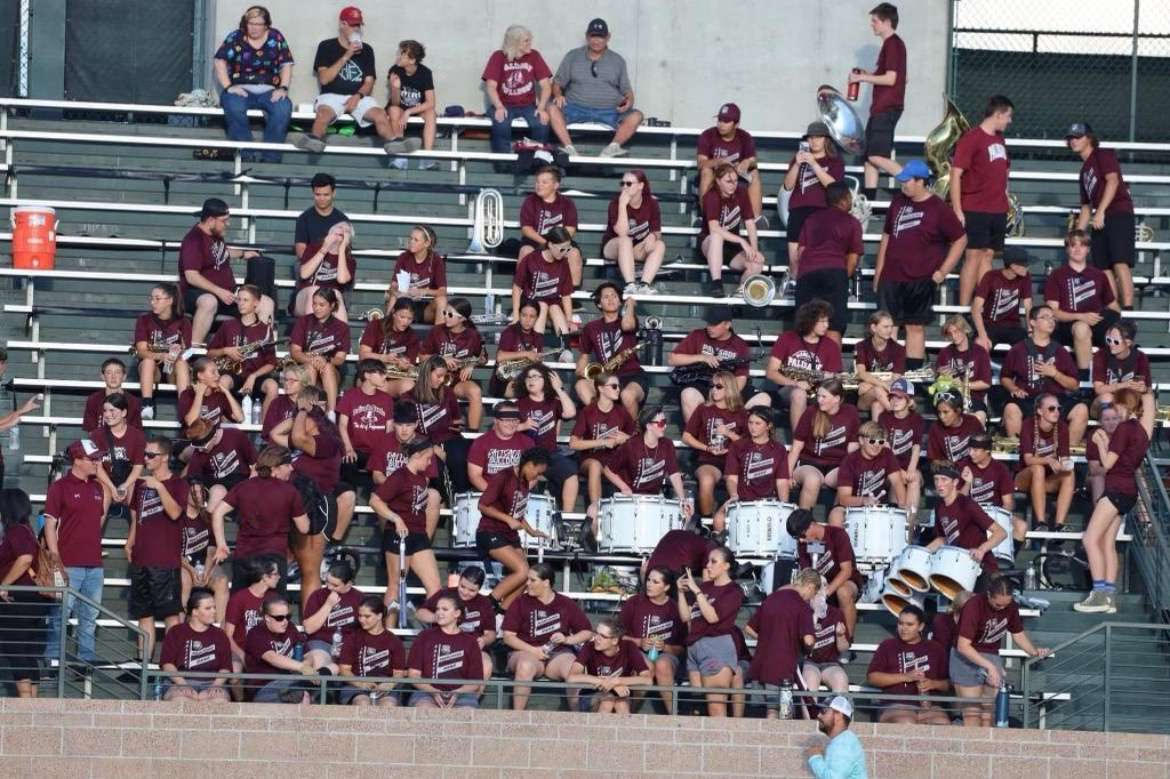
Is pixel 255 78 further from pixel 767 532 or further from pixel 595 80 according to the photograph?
pixel 767 532

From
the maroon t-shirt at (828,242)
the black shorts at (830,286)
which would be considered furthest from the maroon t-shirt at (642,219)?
the black shorts at (830,286)

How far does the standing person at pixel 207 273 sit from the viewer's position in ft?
64.6

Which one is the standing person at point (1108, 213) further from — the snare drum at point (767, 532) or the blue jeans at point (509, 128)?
the snare drum at point (767, 532)

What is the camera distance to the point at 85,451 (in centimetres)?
1762

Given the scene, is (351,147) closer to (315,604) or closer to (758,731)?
(315,604)

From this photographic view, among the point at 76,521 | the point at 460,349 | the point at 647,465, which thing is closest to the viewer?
the point at 76,521

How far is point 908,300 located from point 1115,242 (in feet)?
6.35

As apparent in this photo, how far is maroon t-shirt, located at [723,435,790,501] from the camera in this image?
18.0 m

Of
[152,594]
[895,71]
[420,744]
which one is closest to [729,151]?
[895,71]

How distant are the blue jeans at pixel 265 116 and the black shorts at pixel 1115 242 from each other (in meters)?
6.72

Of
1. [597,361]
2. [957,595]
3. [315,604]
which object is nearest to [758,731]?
[957,595]

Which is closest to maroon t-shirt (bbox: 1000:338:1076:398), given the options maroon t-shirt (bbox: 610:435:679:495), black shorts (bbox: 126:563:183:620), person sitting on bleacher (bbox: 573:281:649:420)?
person sitting on bleacher (bbox: 573:281:649:420)

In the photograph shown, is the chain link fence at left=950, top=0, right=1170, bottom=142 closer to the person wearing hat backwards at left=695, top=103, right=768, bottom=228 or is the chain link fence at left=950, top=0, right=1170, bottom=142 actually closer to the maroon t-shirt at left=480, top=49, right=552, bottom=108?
the person wearing hat backwards at left=695, top=103, right=768, bottom=228

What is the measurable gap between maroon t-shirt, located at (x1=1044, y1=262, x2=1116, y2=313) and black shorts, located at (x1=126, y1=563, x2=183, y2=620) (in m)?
7.12
